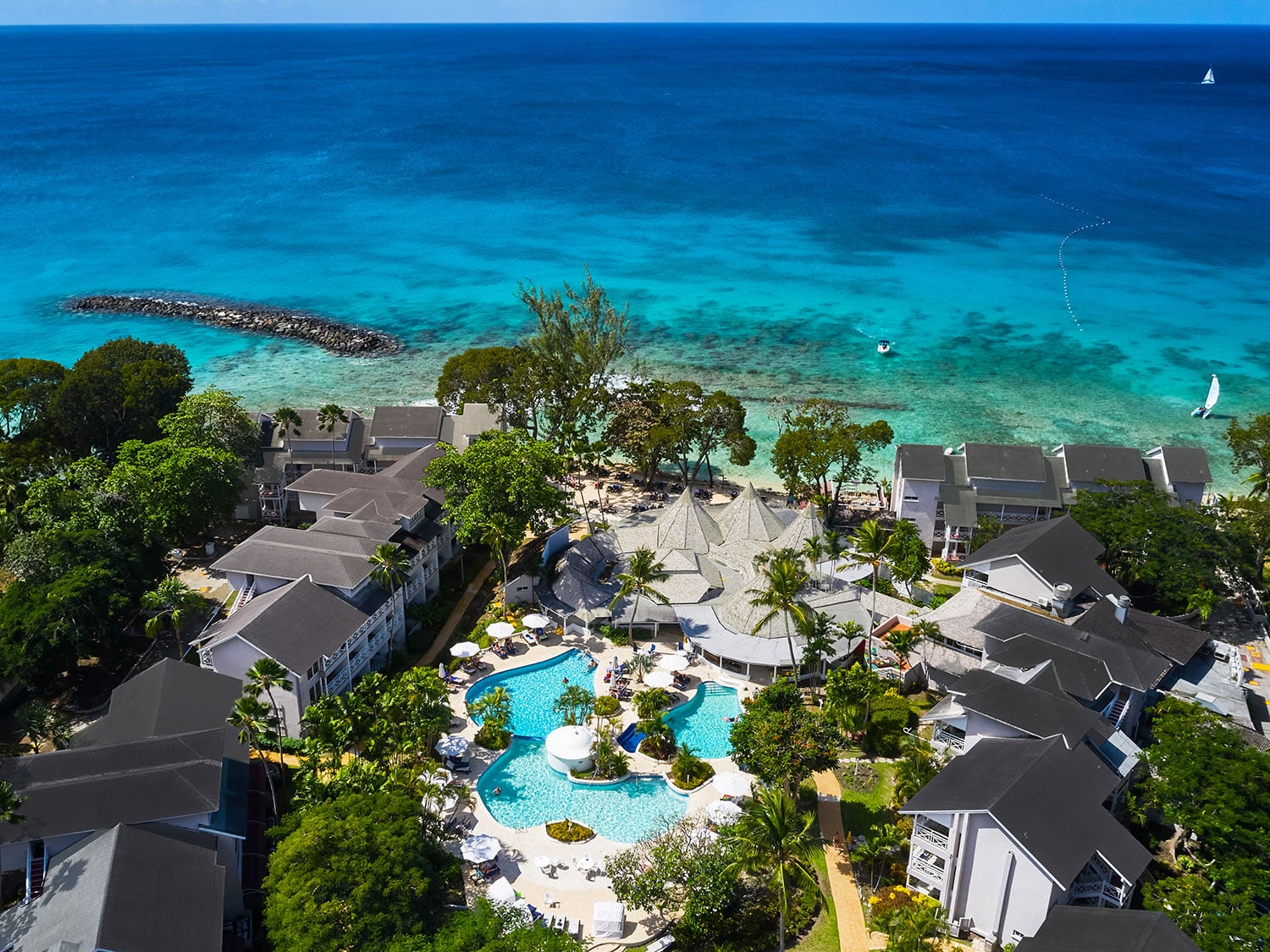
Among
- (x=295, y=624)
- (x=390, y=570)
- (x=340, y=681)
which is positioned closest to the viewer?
(x=295, y=624)

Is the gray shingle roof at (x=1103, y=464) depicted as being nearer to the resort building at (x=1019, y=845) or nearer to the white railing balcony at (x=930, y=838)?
the resort building at (x=1019, y=845)

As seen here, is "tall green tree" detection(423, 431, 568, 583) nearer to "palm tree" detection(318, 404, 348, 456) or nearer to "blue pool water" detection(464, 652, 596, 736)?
"blue pool water" detection(464, 652, 596, 736)

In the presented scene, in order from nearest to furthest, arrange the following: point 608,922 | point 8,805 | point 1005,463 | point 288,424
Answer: point 8,805, point 608,922, point 1005,463, point 288,424

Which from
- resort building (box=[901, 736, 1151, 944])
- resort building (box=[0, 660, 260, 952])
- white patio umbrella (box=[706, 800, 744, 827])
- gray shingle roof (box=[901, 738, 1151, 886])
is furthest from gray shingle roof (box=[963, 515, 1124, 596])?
resort building (box=[0, 660, 260, 952])

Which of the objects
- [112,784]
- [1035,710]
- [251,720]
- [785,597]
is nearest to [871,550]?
[785,597]

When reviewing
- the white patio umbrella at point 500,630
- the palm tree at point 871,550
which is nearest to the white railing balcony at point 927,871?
the palm tree at point 871,550

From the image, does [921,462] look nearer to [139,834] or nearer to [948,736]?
[948,736]

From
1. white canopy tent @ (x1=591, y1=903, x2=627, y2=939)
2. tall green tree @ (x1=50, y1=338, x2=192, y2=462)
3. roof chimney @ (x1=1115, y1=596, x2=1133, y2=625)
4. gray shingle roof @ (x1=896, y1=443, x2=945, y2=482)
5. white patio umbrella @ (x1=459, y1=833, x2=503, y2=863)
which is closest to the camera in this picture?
white canopy tent @ (x1=591, y1=903, x2=627, y2=939)
